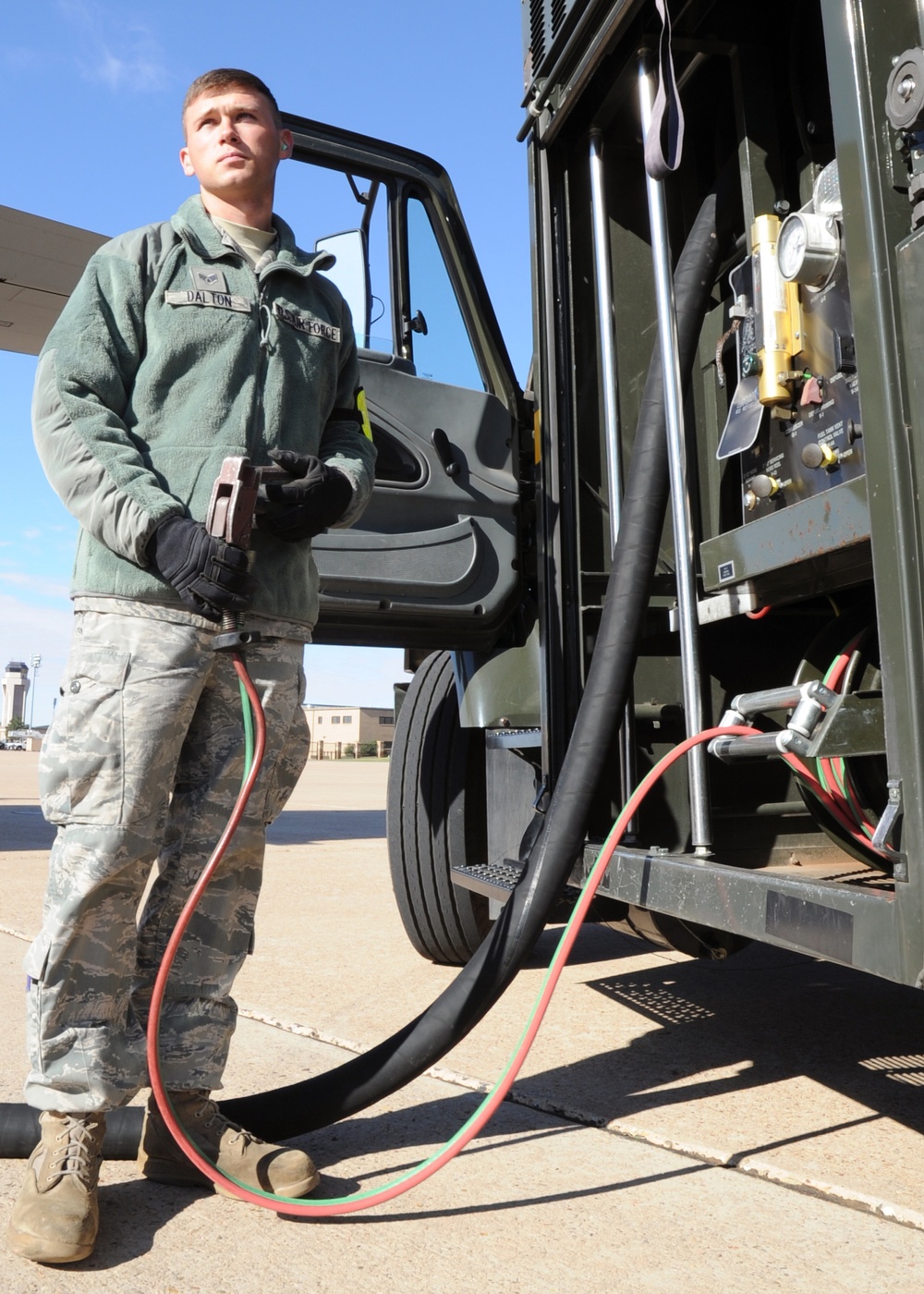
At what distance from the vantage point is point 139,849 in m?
1.80

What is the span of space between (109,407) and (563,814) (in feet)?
3.64

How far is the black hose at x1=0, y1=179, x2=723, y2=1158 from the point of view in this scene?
6.57 ft

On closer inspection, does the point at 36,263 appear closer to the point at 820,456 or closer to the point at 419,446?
the point at 419,446

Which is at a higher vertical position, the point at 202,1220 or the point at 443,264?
the point at 443,264

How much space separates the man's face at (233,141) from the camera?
2016mm

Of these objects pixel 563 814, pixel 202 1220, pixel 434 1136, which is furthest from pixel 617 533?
pixel 202 1220

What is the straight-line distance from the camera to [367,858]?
22.1 feet

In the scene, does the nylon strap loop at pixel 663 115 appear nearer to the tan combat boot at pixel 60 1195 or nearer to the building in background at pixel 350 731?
the tan combat boot at pixel 60 1195

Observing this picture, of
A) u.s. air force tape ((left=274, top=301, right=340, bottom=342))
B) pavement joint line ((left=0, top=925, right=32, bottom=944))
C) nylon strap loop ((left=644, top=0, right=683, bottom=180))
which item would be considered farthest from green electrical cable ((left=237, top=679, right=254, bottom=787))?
pavement joint line ((left=0, top=925, right=32, bottom=944))

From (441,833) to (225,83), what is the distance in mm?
2329

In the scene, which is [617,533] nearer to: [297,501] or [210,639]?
[297,501]

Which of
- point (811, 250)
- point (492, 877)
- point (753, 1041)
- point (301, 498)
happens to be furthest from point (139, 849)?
point (753, 1041)

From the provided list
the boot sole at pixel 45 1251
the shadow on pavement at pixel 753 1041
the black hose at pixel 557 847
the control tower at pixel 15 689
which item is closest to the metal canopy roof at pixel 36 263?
the shadow on pavement at pixel 753 1041

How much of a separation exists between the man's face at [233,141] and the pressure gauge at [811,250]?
3.18 ft
